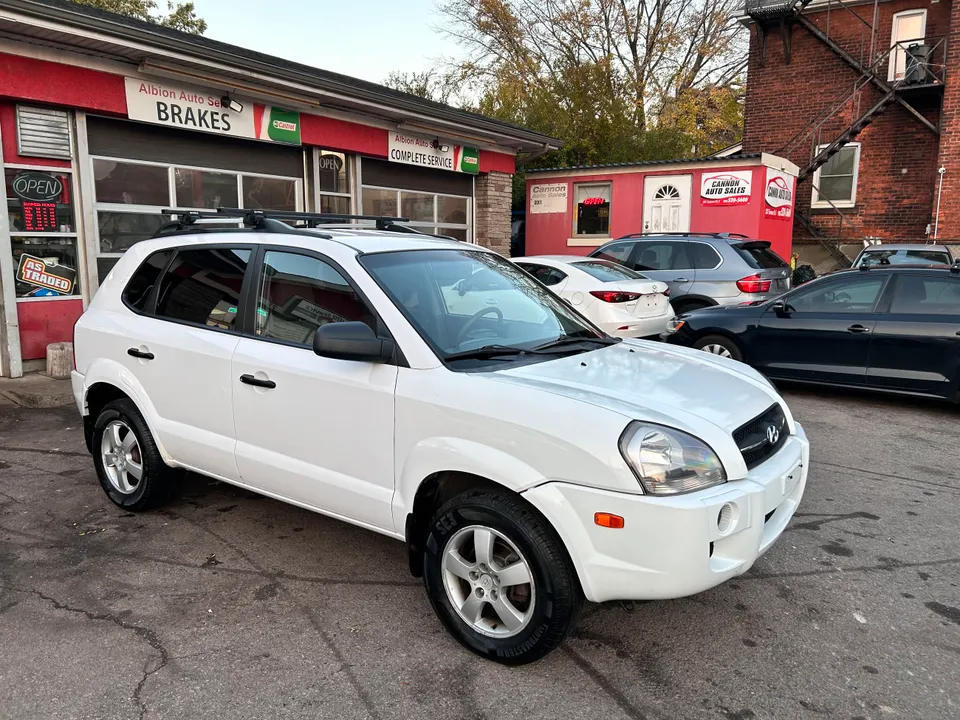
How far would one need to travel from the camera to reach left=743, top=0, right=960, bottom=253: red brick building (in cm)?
1870

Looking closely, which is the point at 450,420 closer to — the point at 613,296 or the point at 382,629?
the point at 382,629

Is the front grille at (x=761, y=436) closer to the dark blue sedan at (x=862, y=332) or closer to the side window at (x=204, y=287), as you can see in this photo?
the side window at (x=204, y=287)

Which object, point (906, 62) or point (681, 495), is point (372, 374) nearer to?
point (681, 495)

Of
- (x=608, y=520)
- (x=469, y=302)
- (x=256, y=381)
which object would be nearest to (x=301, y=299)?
(x=256, y=381)

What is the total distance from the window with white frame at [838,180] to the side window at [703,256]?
39.2 feet

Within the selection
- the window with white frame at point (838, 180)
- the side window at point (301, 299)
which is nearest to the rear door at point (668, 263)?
the side window at point (301, 299)

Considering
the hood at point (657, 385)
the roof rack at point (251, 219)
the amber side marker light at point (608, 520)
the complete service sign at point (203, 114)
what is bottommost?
the amber side marker light at point (608, 520)

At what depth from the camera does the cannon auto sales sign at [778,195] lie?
1591 cm

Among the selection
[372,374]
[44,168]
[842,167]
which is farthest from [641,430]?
[842,167]

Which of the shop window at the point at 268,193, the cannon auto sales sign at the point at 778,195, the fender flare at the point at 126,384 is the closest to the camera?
the fender flare at the point at 126,384

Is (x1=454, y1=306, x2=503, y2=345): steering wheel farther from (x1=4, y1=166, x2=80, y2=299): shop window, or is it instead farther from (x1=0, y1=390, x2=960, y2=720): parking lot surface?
(x1=4, y1=166, x2=80, y2=299): shop window

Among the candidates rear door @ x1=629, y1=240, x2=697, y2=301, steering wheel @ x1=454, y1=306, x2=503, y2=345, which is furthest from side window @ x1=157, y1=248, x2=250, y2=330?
→ rear door @ x1=629, y1=240, x2=697, y2=301

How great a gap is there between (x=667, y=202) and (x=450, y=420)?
596 inches

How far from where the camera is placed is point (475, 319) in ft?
11.7
